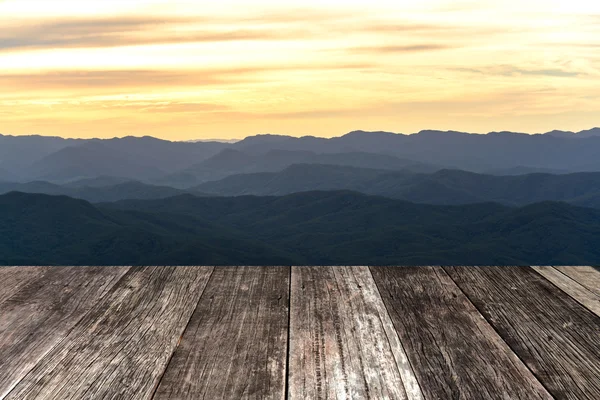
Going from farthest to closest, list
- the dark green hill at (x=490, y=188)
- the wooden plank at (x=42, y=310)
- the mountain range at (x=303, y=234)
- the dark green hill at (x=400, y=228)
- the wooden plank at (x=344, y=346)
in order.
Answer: the dark green hill at (x=490, y=188)
the dark green hill at (x=400, y=228)
the mountain range at (x=303, y=234)
the wooden plank at (x=42, y=310)
the wooden plank at (x=344, y=346)

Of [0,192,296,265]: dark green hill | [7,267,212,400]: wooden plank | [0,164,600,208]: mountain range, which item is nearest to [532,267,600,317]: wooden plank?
[7,267,212,400]: wooden plank

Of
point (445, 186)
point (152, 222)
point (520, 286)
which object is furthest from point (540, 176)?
point (520, 286)

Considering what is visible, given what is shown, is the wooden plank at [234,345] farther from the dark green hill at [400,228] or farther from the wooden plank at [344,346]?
the dark green hill at [400,228]

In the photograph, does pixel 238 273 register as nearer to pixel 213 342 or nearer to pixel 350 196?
pixel 213 342

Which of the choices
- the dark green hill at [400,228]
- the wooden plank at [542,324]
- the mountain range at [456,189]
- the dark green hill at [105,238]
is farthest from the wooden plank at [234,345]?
the mountain range at [456,189]

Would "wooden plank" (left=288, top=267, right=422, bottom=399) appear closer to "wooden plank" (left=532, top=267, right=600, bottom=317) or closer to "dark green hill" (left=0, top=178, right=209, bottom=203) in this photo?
"wooden plank" (left=532, top=267, right=600, bottom=317)
